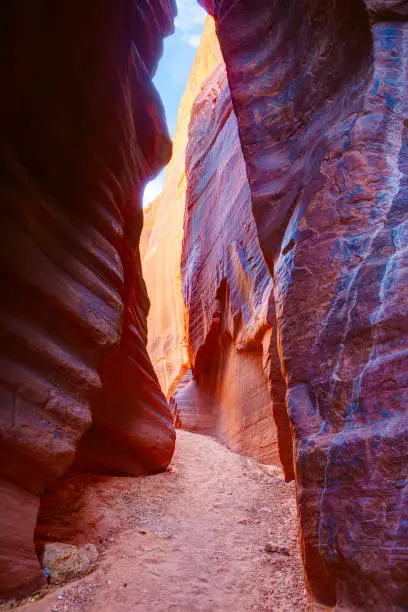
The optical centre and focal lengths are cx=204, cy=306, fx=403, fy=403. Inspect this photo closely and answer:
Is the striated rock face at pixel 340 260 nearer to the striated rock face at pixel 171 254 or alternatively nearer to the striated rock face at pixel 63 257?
the striated rock face at pixel 63 257

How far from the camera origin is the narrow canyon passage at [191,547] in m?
3.65

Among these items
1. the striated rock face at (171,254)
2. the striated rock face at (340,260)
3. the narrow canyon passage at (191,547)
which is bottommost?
the narrow canyon passage at (191,547)

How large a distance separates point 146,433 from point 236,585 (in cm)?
359

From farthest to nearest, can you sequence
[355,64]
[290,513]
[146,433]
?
[146,433] → [290,513] → [355,64]

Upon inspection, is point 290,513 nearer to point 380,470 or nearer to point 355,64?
point 380,470

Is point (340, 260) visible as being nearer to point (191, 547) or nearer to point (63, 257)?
point (63, 257)

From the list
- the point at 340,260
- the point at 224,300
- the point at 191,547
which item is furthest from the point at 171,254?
the point at 340,260

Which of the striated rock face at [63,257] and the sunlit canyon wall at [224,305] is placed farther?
the sunlit canyon wall at [224,305]

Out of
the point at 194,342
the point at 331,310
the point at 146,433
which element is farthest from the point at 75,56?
the point at 194,342

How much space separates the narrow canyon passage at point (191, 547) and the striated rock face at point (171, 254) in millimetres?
25729

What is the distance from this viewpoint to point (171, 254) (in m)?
42.0

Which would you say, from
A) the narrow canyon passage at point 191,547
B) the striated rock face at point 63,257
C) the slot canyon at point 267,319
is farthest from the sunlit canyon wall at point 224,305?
the striated rock face at point 63,257

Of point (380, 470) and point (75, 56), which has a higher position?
point (75, 56)

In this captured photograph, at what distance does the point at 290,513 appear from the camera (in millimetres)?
5977
